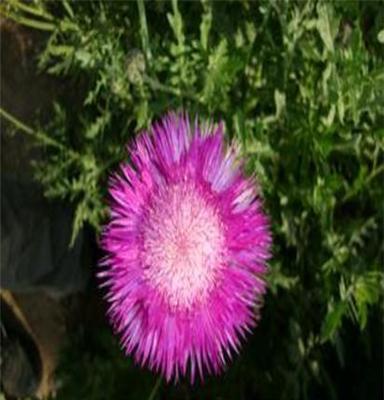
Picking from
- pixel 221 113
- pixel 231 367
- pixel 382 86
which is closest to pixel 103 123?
pixel 221 113

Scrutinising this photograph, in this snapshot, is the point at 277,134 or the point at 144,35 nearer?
the point at 144,35

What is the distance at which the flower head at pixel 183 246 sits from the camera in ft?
3.49

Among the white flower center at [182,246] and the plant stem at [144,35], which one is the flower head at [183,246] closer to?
the white flower center at [182,246]

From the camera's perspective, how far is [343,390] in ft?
5.30

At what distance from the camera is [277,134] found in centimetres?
143

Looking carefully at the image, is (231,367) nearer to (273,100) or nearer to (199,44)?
(273,100)

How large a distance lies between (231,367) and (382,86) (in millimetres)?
658

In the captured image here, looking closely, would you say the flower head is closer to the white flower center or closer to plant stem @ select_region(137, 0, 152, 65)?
the white flower center

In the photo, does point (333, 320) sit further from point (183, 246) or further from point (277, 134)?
point (277, 134)

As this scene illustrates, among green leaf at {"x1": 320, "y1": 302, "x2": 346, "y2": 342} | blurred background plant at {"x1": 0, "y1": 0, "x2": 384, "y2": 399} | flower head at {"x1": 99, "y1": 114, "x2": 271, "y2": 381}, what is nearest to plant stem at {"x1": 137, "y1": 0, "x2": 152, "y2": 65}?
blurred background plant at {"x1": 0, "y1": 0, "x2": 384, "y2": 399}

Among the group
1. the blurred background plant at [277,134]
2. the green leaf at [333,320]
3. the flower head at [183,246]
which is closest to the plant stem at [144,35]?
the blurred background plant at [277,134]

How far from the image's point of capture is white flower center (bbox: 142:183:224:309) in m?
1.11

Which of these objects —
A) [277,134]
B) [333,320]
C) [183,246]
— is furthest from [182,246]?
[277,134]

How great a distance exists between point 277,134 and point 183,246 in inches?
13.4
